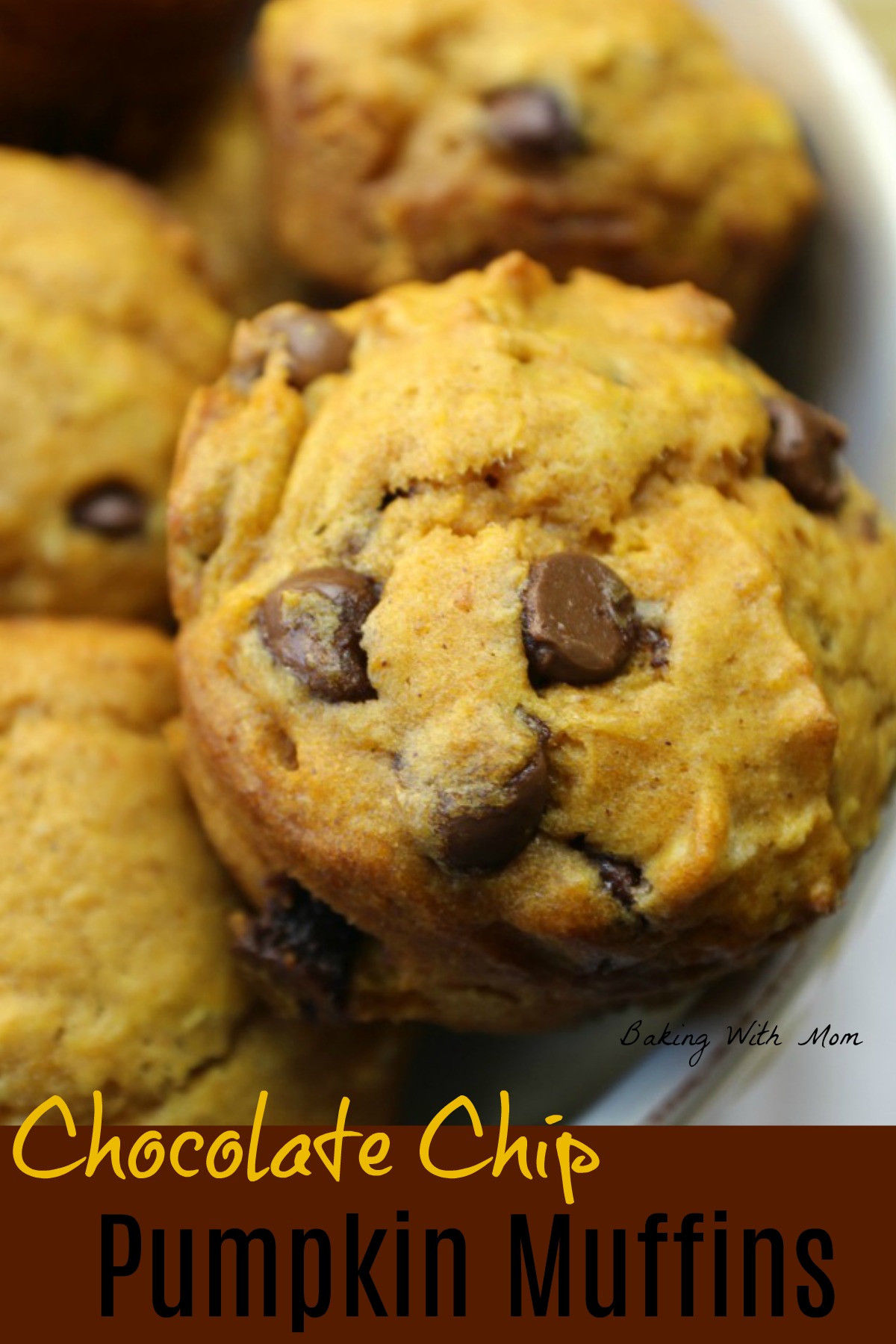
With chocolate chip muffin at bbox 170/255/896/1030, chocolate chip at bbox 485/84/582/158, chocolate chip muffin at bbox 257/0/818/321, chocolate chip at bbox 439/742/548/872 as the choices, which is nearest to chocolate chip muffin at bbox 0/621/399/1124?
chocolate chip muffin at bbox 170/255/896/1030

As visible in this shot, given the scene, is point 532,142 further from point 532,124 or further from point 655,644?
point 655,644

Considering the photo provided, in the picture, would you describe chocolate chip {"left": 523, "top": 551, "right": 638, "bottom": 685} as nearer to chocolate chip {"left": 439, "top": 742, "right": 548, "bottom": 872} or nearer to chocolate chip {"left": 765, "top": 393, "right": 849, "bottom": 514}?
chocolate chip {"left": 439, "top": 742, "right": 548, "bottom": 872}

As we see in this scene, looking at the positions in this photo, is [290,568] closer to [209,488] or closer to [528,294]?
[209,488]

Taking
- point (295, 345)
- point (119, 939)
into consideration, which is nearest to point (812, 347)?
point (295, 345)

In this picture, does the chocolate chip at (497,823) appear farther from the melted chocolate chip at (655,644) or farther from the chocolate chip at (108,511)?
the chocolate chip at (108,511)

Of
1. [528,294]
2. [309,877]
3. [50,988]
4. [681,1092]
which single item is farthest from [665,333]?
[50,988]

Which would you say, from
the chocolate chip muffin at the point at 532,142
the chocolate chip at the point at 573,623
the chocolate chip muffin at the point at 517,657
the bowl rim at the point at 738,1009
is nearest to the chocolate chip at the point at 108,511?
the chocolate chip muffin at the point at 517,657
